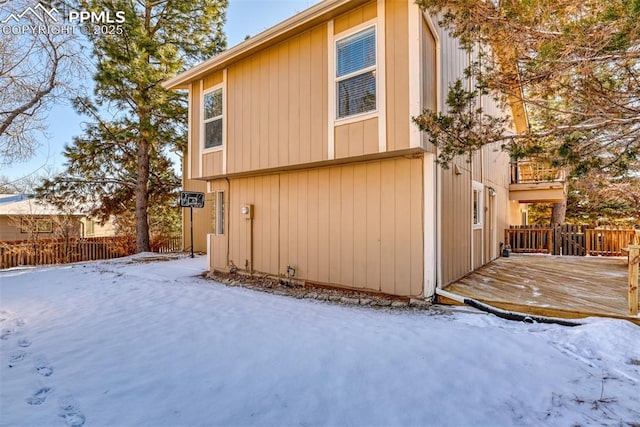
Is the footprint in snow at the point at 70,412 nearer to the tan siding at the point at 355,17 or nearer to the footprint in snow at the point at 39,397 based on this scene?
the footprint in snow at the point at 39,397

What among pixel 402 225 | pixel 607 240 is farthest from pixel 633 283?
pixel 607 240

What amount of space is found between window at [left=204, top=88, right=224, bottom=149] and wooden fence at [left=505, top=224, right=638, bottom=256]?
33.9 ft

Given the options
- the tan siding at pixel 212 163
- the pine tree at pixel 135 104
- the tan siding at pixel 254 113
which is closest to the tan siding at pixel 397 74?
the tan siding at pixel 254 113

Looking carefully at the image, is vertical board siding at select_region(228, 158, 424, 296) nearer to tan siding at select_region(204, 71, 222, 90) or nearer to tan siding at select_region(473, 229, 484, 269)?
tan siding at select_region(204, 71, 222, 90)

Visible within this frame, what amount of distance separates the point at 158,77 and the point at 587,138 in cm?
1179

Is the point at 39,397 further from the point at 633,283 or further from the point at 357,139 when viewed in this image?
the point at 633,283

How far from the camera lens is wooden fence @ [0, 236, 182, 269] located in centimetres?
996

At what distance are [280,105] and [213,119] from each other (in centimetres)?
231

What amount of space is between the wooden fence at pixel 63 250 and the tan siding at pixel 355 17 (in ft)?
38.4

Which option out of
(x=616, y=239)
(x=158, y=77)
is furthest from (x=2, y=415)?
(x=616, y=239)

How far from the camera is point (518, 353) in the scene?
10.0 ft

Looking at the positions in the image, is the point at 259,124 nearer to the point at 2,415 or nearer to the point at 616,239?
the point at 2,415

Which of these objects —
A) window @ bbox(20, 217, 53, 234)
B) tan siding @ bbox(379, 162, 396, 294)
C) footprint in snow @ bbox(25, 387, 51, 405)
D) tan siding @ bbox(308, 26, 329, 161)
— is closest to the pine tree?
window @ bbox(20, 217, 53, 234)

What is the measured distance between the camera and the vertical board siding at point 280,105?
5453 mm
